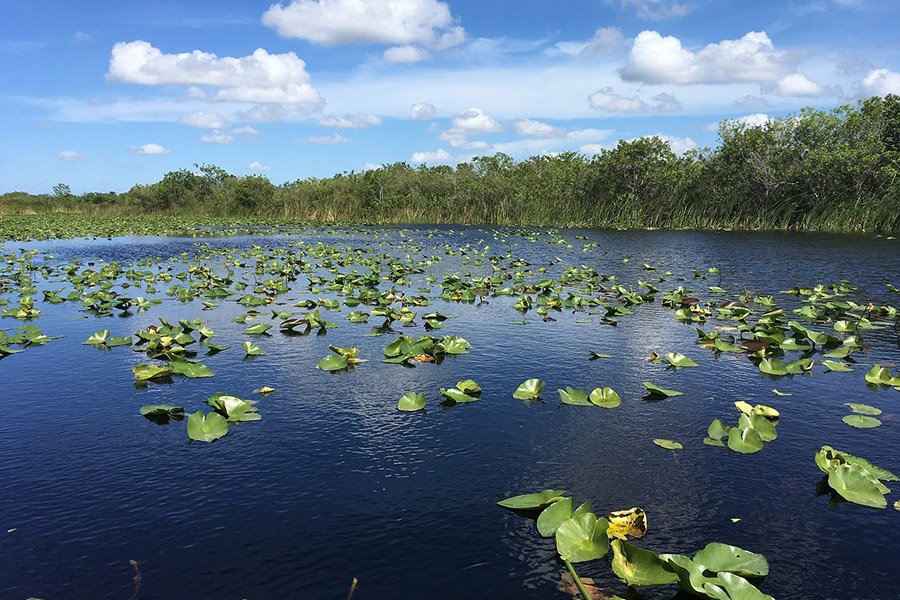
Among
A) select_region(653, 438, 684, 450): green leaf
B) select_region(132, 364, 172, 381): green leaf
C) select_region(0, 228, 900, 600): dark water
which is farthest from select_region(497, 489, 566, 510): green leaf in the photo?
select_region(132, 364, 172, 381): green leaf

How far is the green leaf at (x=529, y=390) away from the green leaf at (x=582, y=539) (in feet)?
8.88

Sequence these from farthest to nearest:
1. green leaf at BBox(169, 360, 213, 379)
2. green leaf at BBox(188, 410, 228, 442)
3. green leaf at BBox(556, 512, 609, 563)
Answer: green leaf at BBox(169, 360, 213, 379) < green leaf at BBox(188, 410, 228, 442) < green leaf at BBox(556, 512, 609, 563)

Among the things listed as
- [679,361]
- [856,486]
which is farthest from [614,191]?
[856,486]

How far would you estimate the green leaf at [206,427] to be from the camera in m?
5.18

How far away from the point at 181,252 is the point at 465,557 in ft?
71.9

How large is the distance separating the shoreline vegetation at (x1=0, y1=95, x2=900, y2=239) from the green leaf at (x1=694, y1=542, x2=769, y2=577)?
34575 millimetres

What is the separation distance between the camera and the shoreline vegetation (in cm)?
3216

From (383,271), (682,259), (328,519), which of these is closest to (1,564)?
(328,519)

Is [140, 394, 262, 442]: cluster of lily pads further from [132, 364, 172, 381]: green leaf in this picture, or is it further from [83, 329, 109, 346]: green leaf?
[83, 329, 109, 346]: green leaf

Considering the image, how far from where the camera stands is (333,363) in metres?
7.29

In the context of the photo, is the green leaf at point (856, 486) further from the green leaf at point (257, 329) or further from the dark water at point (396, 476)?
the green leaf at point (257, 329)

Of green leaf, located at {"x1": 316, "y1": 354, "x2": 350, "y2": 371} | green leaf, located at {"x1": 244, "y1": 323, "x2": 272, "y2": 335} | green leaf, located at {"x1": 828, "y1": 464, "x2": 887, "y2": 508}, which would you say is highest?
green leaf, located at {"x1": 244, "y1": 323, "x2": 272, "y2": 335}

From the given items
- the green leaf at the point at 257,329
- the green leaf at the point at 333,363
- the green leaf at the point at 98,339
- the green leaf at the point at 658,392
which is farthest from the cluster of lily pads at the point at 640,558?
the green leaf at the point at 98,339

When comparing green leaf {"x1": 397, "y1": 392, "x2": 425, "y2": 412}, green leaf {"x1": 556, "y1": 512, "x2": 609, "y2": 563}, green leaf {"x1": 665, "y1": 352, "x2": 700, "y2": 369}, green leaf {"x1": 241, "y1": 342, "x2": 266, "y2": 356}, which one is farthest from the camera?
green leaf {"x1": 241, "y1": 342, "x2": 266, "y2": 356}
